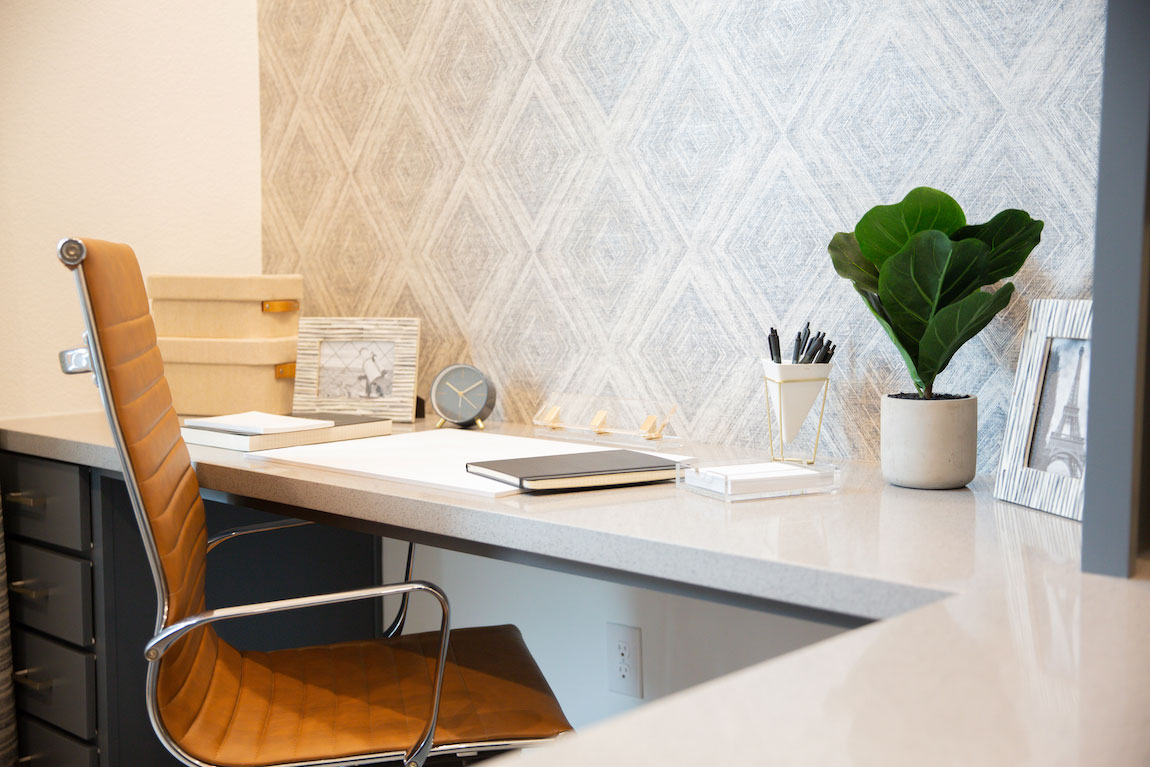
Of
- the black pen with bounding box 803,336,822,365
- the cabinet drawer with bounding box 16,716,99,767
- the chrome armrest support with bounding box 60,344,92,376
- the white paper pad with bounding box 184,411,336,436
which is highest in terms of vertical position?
the black pen with bounding box 803,336,822,365

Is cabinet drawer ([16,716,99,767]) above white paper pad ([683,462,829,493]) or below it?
below

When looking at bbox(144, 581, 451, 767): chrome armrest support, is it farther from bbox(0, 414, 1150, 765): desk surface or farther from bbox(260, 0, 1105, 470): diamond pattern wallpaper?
bbox(260, 0, 1105, 470): diamond pattern wallpaper

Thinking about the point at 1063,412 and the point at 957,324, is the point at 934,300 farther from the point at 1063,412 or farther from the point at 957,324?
the point at 1063,412

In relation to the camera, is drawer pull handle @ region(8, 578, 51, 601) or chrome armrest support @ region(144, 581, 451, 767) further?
drawer pull handle @ region(8, 578, 51, 601)

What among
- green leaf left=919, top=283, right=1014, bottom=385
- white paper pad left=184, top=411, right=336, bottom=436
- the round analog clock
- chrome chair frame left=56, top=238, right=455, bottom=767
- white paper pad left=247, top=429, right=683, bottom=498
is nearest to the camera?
chrome chair frame left=56, top=238, right=455, bottom=767

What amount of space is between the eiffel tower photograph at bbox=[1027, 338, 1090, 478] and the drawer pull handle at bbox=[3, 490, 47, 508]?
1.62 meters

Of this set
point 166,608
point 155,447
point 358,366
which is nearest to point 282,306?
point 358,366

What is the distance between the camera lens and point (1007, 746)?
1.84ft

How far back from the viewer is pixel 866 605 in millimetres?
899

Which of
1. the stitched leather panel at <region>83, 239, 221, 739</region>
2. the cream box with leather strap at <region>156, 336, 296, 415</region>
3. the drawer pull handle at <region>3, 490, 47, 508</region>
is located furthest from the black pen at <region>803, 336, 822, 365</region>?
the drawer pull handle at <region>3, 490, 47, 508</region>

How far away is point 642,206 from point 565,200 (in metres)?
0.18

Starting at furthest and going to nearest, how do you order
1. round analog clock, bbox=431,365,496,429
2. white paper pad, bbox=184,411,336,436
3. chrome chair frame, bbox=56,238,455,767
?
round analog clock, bbox=431,365,496,429
white paper pad, bbox=184,411,336,436
chrome chair frame, bbox=56,238,455,767

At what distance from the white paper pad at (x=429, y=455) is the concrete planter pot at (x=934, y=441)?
1.06ft

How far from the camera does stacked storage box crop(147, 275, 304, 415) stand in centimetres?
202
